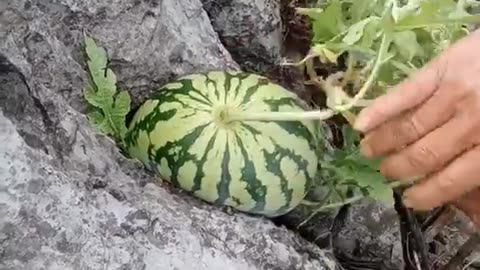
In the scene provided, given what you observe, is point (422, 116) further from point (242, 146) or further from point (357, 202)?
point (357, 202)

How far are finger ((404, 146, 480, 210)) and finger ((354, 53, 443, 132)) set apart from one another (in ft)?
0.33

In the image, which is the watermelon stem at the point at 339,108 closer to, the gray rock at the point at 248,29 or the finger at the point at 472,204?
the finger at the point at 472,204

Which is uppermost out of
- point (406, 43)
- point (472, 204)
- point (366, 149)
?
point (406, 43)

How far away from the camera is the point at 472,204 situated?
1561mm

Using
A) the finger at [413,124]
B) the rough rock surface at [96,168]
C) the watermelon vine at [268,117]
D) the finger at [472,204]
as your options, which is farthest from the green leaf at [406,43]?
the rough rock surface at [96,168]

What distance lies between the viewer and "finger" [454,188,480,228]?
1537 millimetres

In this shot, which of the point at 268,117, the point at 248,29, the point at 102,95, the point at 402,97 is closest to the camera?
the point at 402,97

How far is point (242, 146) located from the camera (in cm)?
152

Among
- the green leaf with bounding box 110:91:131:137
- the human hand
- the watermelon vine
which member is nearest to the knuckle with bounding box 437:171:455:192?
the human hand

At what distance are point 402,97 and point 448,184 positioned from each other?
0.45 ft

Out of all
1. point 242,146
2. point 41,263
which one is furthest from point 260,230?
point 41,263

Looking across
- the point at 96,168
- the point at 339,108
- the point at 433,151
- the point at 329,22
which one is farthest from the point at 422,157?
the point at 96,168

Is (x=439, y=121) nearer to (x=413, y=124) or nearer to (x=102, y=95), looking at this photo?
(x=413, y=124)

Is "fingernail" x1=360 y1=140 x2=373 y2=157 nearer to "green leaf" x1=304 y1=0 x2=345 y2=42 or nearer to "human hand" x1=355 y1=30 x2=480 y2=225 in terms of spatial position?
"human hand" x1=355 y1=30 x2=480 y2=225
